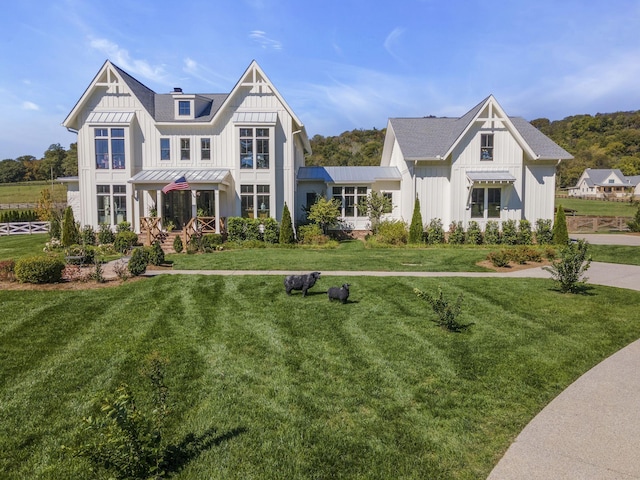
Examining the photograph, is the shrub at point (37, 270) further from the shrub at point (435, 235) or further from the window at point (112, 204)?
the shrub at point (435, 235)

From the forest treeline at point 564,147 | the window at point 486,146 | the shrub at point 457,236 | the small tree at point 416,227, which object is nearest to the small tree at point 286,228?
the small tree at point 416,227

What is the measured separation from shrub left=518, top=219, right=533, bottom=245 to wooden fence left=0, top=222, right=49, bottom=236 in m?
33.1

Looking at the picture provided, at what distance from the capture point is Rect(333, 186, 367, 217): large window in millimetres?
26656

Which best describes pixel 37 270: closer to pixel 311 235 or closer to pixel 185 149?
pixel 311 235

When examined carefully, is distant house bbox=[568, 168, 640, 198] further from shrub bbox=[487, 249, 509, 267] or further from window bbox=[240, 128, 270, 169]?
shrub bbox=[487, 249, 509, 267]

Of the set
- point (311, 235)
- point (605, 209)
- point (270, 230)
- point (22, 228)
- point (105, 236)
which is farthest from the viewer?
point (605, 209)

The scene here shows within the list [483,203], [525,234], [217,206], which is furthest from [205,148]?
[525,234]

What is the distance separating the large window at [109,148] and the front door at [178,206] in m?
3.10

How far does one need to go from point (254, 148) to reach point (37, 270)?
1357 cm

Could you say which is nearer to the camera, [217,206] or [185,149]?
[217,206]

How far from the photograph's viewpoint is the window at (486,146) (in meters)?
23.5

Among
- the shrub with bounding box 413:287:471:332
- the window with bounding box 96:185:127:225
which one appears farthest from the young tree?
the shrub with bounding box 413:287:471:332

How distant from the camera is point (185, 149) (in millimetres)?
23875

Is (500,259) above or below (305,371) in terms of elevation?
above
